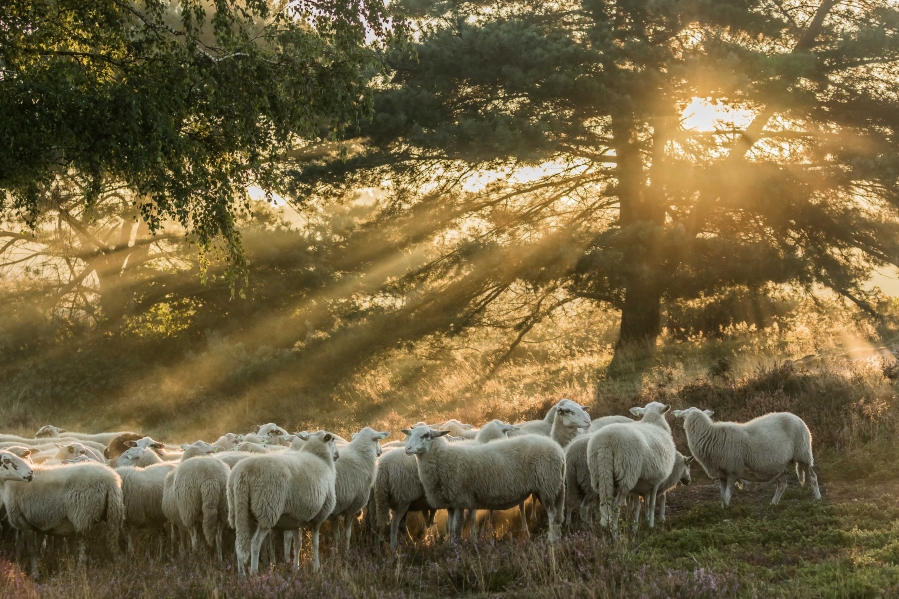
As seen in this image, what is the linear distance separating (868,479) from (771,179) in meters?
10.9

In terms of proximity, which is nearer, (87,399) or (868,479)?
(868,479)

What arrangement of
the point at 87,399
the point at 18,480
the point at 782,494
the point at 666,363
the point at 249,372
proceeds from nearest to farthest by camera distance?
the point at 18,480
the point at 782,494
the point at 666,363
the point at 249,372
the point at 87,399

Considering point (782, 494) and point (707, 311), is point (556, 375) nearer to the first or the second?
point (707, 311)

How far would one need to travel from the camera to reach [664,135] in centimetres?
2353

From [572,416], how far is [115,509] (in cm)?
558

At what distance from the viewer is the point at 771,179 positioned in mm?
21156

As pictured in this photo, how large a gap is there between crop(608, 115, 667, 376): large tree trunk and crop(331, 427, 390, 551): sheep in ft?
42.3

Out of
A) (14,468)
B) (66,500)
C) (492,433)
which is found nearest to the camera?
(14,468)

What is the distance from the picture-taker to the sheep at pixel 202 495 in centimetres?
930

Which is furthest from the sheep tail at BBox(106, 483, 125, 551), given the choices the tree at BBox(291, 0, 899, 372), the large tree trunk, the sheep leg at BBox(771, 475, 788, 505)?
the large tree trunk

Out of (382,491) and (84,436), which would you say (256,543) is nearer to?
(382,491)

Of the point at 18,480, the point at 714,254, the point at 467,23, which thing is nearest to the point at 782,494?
the point at 18,480

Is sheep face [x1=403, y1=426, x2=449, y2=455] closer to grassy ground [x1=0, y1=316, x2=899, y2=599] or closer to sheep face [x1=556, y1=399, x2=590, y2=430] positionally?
grassy ground [x1=0, y1=316, x2=899, y2=599]

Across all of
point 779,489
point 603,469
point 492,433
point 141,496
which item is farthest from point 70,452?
point 779,489
